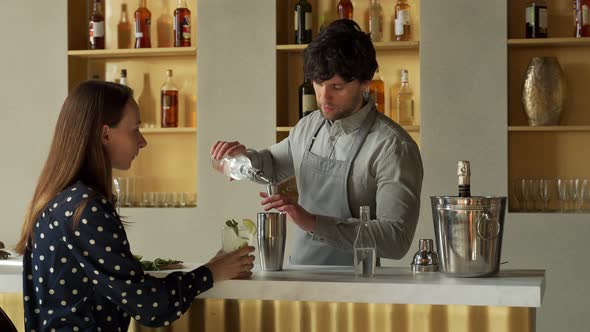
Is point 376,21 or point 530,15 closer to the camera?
point 530,15

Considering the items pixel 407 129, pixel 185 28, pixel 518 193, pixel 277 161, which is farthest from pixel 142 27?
pixel 518 193

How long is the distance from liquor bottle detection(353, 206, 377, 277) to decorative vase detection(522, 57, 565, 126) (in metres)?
1.97

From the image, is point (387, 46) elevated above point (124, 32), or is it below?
below

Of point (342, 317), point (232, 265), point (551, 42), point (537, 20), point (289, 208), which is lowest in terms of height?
point (342, 317)

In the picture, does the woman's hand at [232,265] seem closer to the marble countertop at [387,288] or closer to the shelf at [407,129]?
the marble countertop at [387,288]

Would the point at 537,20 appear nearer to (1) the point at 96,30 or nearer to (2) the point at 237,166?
(2) the point at 237,166

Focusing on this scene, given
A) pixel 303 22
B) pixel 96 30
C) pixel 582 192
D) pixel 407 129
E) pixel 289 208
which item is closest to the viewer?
pixel 289 208

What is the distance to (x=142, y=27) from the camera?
4.48 meters

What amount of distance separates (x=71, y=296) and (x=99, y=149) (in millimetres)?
→ 329

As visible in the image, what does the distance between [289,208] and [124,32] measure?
2594mm

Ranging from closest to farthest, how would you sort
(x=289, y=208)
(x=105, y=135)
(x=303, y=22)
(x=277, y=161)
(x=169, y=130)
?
1. (x=105, y=135)
2. (x=289, y=208)
3. (x=277, y=161)
4. (x=303, y=22)
5. (x=169, y=130)

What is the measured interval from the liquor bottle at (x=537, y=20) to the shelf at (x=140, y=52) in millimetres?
1564

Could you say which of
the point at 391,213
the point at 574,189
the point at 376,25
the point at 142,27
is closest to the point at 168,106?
the point at 142,27

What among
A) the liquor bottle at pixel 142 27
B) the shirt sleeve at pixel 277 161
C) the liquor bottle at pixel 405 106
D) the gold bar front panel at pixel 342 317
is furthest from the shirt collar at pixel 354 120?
the liquor bottle at pixel 142 27
